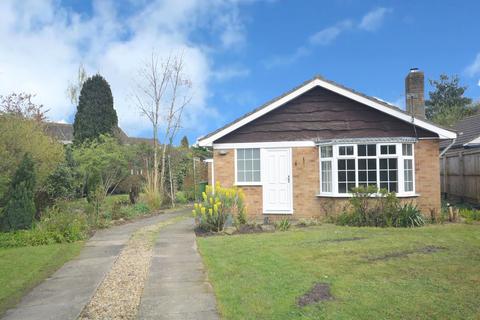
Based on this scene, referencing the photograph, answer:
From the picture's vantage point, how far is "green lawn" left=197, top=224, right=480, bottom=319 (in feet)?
15.6

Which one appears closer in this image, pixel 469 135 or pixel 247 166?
pixel 247 166

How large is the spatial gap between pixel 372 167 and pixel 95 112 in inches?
993

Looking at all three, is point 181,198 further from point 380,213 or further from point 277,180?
point 380,213

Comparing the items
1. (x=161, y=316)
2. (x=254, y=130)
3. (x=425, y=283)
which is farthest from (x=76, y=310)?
(x=254, y=130)

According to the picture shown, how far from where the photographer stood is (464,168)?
17391 mm

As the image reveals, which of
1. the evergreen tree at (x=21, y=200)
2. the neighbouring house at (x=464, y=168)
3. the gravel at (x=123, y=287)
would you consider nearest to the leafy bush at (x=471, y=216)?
the neighbouring house at (x=464, y=168)

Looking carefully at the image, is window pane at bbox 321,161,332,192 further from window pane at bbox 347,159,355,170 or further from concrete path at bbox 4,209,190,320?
concrete path at bbox 4,209,190,320

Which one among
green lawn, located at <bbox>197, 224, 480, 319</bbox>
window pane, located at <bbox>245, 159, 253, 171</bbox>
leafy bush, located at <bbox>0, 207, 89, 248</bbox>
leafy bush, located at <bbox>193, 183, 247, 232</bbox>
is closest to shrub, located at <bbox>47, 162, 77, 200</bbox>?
leafy bush, located at <bbox>0, 207, 89, 248</bbox>

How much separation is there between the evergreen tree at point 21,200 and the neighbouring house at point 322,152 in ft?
18.1

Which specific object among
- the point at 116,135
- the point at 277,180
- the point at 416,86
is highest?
the point at 416,86

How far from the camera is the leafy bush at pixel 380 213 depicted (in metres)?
11.2

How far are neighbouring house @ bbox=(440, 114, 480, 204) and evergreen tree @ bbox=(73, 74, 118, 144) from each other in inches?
928

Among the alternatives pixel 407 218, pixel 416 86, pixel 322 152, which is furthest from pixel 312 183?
pixel 416 86

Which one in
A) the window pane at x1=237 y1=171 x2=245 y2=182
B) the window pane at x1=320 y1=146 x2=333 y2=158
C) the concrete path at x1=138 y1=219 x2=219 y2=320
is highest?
the window pane at x1=320 y1=146 x2=333 y2=158
